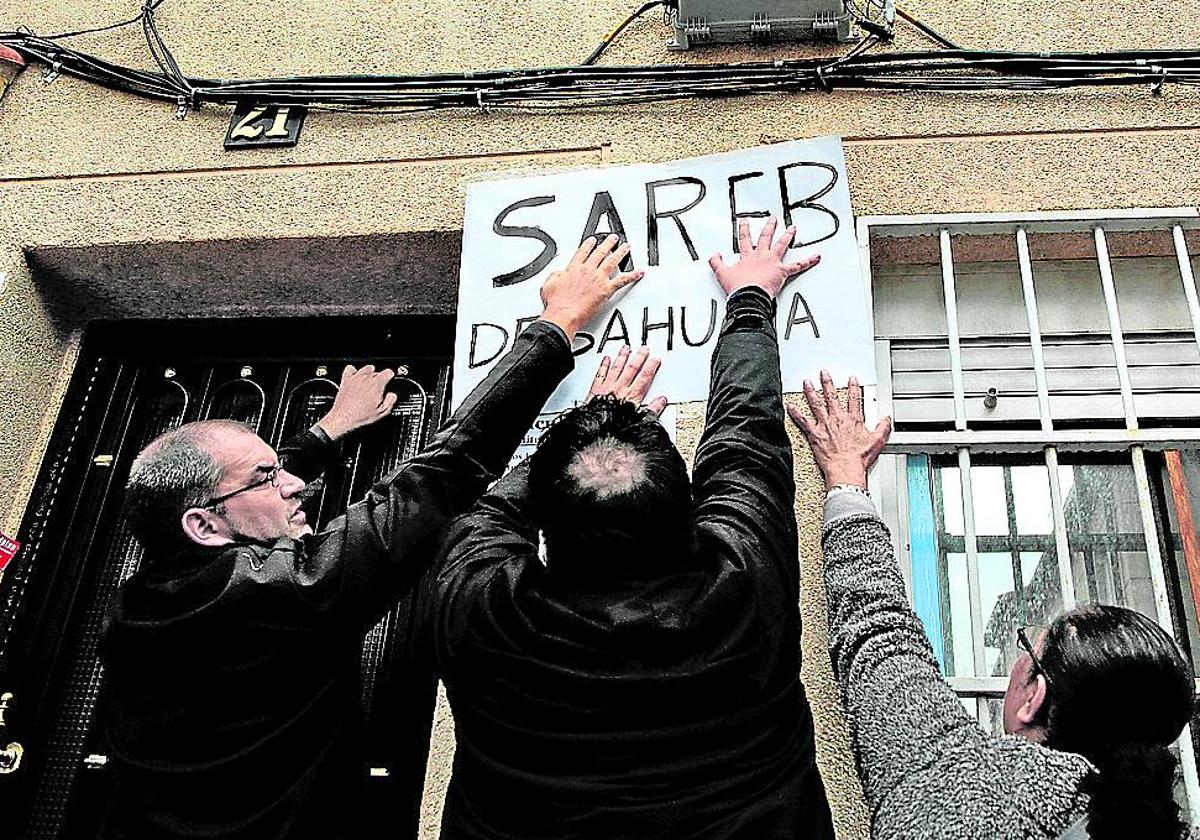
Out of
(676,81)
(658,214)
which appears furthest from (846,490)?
(676,81)

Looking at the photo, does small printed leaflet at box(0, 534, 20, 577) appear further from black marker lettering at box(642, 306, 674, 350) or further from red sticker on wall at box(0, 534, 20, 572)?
black marker lettering at box(642, 306, 674, 350)

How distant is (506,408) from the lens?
7.52ft

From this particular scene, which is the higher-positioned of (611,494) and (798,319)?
(798,319)

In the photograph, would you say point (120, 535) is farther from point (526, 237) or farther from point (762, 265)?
point (762, 265)

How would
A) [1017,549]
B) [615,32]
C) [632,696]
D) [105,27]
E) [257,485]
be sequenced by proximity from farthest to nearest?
[105,27] → [615,32] → [1017,549] → [257,485] → [632,696]

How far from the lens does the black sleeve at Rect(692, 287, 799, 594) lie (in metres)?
1.89

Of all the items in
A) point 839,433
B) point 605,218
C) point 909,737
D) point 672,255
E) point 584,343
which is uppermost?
point 605,218

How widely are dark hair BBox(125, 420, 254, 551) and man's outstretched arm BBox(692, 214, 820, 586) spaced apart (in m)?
0.93

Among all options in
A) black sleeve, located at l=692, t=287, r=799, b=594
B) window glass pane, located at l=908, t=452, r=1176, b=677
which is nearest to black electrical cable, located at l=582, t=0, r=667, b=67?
black sleeve, located at l=692, t=287, r=799, b=594

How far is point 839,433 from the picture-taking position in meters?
2.47

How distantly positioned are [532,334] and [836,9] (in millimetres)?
1448

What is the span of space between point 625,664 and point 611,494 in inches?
9.7

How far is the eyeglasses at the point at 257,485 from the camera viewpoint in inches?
85.4

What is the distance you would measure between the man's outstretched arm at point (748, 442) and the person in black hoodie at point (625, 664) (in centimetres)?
2
